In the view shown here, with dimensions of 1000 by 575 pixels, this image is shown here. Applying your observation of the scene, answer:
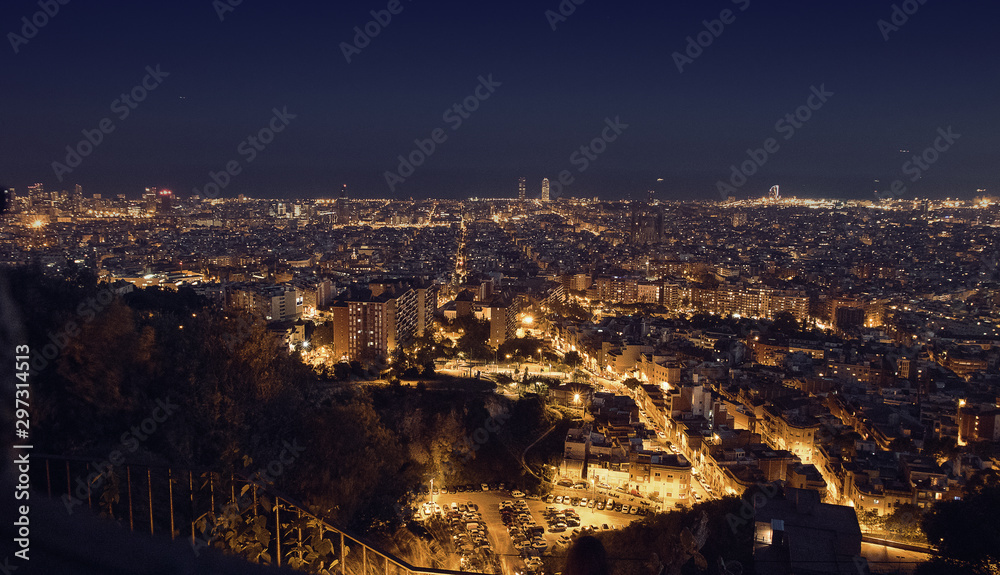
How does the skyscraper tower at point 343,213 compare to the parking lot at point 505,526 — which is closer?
the parking lot at point 505,526

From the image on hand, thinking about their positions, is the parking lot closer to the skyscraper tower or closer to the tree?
the tree

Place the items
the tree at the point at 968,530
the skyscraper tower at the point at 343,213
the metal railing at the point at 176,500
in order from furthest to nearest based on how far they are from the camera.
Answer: the skyscraper tower at the point at 343,213
the tree at the point at 968,530
the metal railing at the point at 176,500

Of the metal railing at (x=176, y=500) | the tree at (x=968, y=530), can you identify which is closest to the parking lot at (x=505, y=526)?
the tree at (x=968, y=530)

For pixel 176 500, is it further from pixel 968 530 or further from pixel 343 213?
pixel 343 213

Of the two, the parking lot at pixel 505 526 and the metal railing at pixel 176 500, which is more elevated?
the metal railing at pixel 176 500

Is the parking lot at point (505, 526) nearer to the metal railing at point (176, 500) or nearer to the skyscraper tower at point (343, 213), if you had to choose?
the metal railing at point (176, 500)

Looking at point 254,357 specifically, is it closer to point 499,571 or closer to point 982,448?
point 499,571
